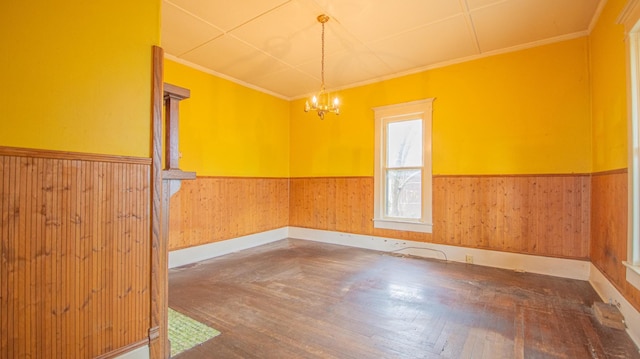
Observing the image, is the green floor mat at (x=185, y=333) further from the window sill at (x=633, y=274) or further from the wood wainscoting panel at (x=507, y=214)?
the wood wainscoting panel at (x=507, y=214)

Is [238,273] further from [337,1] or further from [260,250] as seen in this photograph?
[337,1]

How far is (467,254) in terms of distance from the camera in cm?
420

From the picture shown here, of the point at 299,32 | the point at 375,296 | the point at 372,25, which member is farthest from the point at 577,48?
the point at 375,296

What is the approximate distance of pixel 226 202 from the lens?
193 inches

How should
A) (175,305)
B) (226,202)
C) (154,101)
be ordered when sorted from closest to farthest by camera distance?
(154,101) < (175,305) < (226,202)

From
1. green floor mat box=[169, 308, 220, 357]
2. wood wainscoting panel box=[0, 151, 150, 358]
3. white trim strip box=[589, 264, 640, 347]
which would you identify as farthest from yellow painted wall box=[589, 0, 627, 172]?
wood wainscoting panel box=[0, 151, 150, 358]

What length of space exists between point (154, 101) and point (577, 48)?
15.8 feet

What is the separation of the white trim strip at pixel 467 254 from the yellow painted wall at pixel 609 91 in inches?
50.4

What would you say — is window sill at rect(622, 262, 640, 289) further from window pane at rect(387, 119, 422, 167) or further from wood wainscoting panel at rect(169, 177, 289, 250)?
wood wainscoting panel at rect(169, 177, 289, 250)

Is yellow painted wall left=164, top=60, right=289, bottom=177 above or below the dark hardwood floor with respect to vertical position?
above

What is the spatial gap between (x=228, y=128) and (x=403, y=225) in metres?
3.50

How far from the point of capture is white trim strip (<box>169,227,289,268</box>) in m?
4.13

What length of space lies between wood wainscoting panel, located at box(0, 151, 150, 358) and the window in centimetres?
393

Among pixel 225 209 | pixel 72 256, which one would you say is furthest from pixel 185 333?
pixel 225 209
